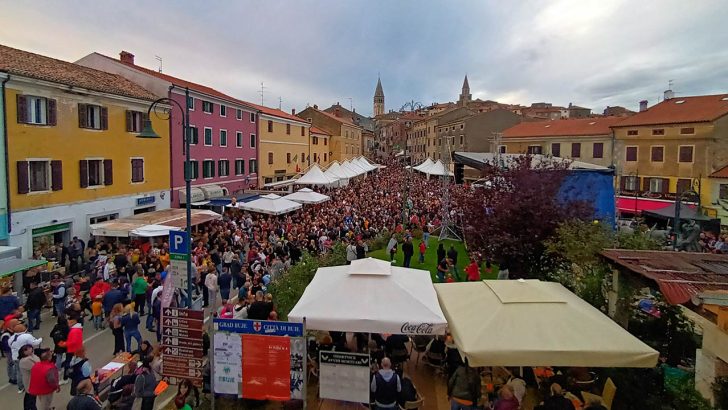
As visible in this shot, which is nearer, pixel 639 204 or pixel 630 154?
pixel 639 204

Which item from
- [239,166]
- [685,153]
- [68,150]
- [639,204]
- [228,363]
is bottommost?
[228,363]

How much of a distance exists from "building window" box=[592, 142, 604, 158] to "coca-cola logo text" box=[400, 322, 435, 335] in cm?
4027

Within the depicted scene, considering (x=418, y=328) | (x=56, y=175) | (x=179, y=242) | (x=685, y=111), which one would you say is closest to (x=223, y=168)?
(x=56, y=175)

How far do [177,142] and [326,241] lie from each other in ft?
49.6

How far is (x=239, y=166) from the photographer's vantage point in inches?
1433

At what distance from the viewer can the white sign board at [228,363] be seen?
256 inches

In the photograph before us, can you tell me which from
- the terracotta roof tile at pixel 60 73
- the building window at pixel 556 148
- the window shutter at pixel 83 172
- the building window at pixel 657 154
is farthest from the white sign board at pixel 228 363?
the building window at pixel 556 148

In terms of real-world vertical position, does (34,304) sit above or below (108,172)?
below

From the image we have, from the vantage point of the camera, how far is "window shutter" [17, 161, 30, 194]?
16.2 metres

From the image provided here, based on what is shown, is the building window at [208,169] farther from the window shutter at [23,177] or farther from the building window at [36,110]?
the window shutter at [23,177]

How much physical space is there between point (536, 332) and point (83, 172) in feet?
65.8

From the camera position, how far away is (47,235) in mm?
17922

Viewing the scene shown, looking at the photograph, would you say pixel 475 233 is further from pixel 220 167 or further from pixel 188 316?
pixel 220 167

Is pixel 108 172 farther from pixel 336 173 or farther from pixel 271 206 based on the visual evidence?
pixel 336 173
